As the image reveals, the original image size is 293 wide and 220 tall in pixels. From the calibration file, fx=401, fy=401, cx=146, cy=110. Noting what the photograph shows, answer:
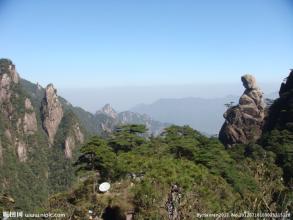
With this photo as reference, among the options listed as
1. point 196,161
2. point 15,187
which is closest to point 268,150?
point 196,161

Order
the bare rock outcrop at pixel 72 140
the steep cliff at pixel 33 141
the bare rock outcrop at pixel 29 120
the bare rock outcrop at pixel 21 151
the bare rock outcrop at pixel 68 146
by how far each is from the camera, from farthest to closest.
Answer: the bare rock outcrop at pixel 72 140, the bare rock outcrop at pixel 68 146, the bare rock outcrop at pixel 29 120, the bare rock outcrop at pixel 21 151, the steep cliff at pixel 33 141

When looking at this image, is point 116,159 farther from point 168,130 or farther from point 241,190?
point 168,130

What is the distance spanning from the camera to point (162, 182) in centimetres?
1577

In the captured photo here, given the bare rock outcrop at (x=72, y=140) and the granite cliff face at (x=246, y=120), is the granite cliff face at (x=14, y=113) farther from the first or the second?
the granite cliff face at (x=246, y=120)

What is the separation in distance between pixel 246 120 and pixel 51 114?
8114 cm

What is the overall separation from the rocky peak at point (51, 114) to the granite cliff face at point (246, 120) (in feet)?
247

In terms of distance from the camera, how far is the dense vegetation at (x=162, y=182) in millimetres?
11242

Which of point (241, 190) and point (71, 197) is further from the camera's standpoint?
point (241, 190)

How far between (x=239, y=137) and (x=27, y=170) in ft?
230

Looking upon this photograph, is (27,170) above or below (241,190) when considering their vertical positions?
below

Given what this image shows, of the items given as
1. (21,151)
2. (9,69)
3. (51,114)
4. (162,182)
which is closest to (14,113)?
(21,151)

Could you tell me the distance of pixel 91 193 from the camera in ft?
66.3

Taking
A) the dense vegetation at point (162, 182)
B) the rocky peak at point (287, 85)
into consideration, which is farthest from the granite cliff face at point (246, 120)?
the dense vegetation at point (162, 182)

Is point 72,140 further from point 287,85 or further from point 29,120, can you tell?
point 287,85
